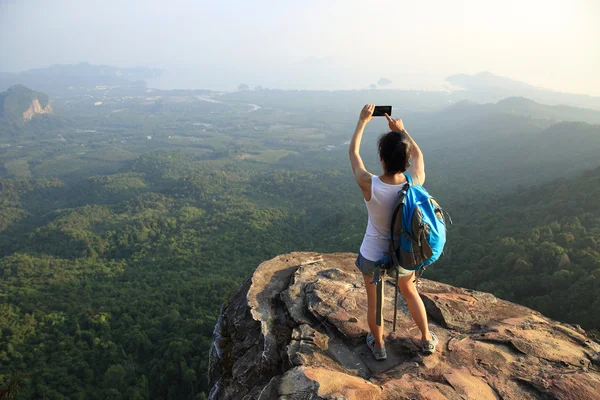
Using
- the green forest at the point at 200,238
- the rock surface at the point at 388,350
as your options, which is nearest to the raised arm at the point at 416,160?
the rock surface at the point at 388,350

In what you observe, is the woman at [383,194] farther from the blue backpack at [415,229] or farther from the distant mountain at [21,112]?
the distant mountain at [21,112]

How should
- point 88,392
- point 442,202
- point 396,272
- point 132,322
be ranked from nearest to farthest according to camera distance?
point 396,272 < point 88,392 < point 132,322 < point 442,202

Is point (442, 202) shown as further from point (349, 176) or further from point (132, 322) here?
point (132, 322)

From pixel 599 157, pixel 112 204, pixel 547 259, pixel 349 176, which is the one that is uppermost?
pixel 599 157

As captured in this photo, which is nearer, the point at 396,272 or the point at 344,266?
the point at 396,272

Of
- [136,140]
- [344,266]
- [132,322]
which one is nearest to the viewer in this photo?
[344,266]

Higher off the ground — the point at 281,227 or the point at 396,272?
the point at 396,272

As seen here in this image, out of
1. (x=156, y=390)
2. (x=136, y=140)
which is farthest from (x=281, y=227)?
(x=136, y=140)
